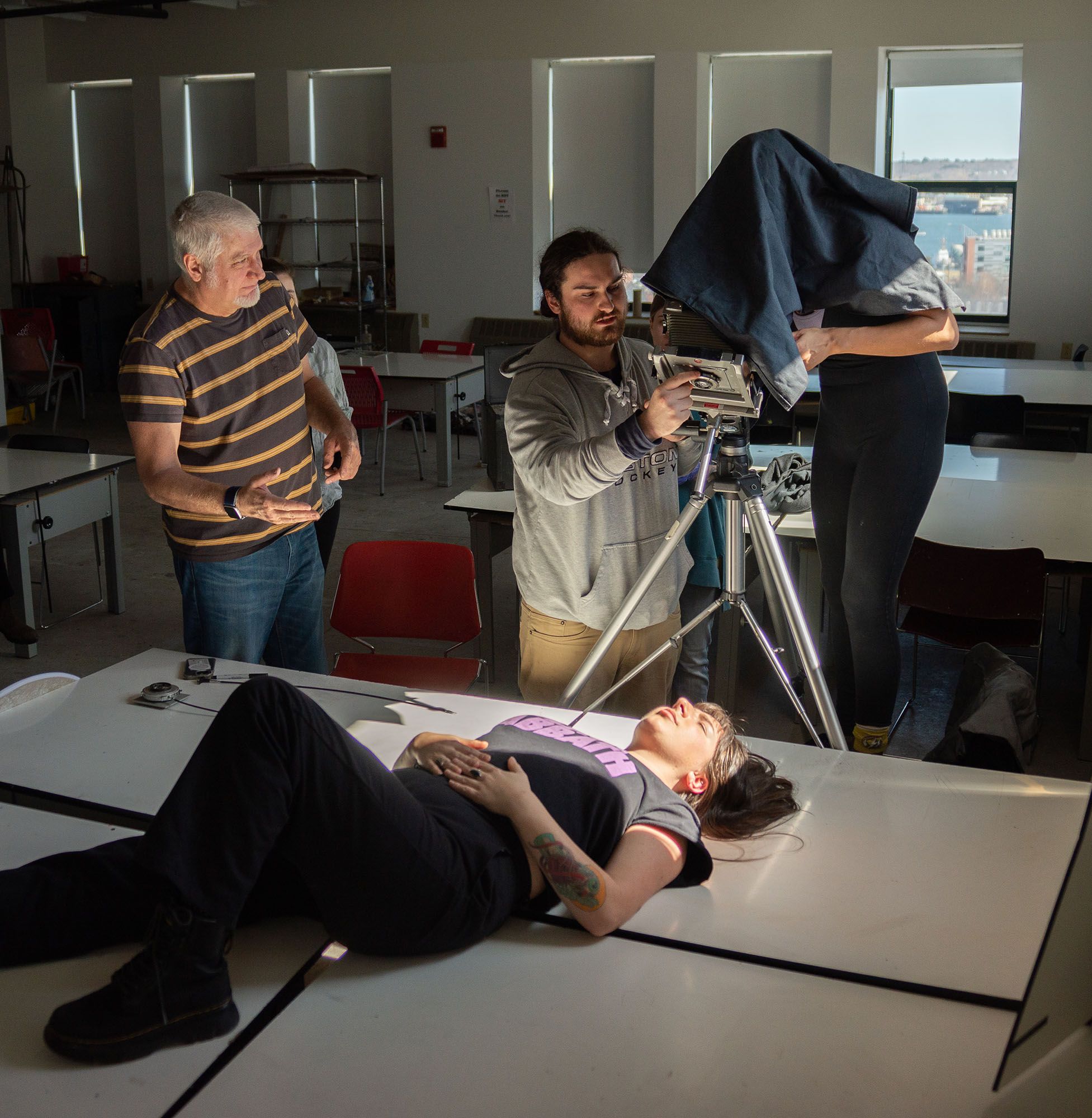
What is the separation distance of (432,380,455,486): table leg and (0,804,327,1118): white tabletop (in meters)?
5.19

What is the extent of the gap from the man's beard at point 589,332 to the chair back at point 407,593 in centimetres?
87

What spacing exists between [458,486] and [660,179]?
10.0ft

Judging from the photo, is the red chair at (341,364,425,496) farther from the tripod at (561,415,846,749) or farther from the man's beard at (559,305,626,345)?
the tripod at (561,415,846,749)

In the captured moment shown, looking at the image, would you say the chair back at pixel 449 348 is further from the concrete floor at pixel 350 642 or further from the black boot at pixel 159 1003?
the black boot at pixel 159 1003

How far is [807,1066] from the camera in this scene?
129 cm

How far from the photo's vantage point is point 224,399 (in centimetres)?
236

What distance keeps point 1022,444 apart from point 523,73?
5.63m

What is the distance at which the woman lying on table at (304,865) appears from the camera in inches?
53.4

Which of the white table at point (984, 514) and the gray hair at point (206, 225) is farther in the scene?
the white table at point (984, 514)

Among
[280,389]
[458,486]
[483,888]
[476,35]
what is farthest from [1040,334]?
[483,888]

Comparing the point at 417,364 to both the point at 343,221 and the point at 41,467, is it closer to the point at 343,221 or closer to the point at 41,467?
the point at 343,221

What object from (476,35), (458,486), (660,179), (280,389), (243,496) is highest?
(476,35)

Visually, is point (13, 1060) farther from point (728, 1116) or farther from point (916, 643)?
point (916, 643)

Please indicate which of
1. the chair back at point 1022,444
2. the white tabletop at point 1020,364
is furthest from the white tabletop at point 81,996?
the white tabletop at point 1020,364
